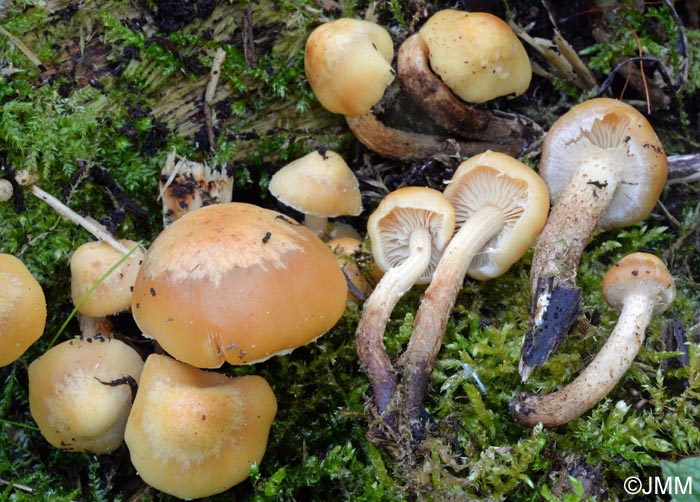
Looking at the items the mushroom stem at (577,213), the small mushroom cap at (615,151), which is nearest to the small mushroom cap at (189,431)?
the mushroom stem at (577,213)

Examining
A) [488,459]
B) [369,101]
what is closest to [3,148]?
[369,101]

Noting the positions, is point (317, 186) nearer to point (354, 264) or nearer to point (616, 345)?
point (354, 264)

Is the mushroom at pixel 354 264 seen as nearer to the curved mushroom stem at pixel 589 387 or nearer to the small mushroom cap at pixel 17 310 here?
the curved mushroom stem at pixel 589 387

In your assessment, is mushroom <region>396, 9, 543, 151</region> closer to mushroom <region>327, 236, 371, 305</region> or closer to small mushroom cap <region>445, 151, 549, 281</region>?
small mushroom cap <region>445, 151, 549, 281</region>

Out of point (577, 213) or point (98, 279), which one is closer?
point (98, 279)

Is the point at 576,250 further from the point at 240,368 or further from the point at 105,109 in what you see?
the point at 105,109

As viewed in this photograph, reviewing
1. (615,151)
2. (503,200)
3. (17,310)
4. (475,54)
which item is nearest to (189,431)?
(17,310)

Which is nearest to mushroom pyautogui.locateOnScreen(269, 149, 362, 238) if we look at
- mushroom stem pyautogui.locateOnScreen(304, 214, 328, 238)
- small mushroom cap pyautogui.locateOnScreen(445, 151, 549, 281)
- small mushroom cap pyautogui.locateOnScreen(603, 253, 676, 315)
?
mushroom stem pyautogui.locateOnScreen(304, 214, 328, 238)
